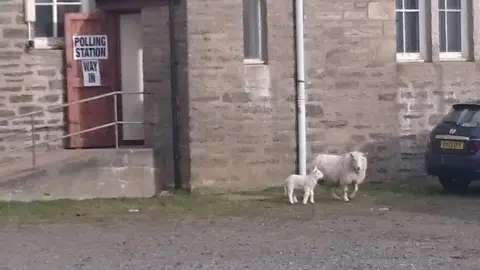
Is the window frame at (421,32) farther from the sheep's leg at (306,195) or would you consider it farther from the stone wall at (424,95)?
the sheep's leg at (306,195)

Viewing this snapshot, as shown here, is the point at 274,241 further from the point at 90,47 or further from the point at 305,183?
the point at 90,47

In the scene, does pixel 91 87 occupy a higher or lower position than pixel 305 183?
higher

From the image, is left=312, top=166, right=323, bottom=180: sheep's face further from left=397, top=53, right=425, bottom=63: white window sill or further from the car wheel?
left=397, top=53, right=425, bottom=63: white window sill

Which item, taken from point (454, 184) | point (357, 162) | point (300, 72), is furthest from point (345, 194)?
point (300, 72)

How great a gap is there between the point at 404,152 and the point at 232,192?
3766 mm

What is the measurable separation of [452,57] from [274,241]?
9.36 meters

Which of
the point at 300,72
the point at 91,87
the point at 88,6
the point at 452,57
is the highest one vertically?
the point at 88,6

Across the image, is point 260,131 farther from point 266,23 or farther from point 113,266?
point 113,266

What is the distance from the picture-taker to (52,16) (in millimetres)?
20016

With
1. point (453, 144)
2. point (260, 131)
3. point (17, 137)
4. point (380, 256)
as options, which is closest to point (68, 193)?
point (17, 137)

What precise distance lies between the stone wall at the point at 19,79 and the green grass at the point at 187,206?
2.46m

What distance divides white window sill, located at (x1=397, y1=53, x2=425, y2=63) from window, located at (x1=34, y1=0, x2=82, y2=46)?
619 centimetres

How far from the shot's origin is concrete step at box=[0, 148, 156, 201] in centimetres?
1767

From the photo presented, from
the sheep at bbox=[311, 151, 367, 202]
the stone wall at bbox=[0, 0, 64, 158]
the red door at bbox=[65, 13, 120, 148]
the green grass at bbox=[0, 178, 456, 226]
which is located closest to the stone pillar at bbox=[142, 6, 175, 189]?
the red door at bbox=[65, 13, 120, 148]
